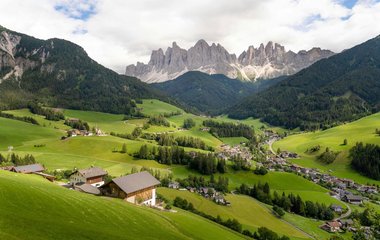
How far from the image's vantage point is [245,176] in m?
181

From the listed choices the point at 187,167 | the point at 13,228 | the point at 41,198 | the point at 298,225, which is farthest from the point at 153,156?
the point at 13,228

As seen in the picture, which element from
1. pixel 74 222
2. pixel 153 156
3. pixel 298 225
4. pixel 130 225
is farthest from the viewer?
pixel 153 156

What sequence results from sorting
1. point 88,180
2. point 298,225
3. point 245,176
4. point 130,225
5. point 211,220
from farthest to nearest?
point 245,176
point 298,225
point 88,180
point 211,220
point 130,225

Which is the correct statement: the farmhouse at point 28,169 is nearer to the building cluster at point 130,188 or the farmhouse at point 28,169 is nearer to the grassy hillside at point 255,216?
the building cluster at point 130,188

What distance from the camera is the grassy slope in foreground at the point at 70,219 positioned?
41.3 metres

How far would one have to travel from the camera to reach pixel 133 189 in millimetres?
85875

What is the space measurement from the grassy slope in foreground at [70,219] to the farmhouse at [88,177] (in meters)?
51.8

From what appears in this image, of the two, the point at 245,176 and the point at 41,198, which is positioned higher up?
the point at 41,198

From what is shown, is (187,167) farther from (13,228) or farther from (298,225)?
(13,228)

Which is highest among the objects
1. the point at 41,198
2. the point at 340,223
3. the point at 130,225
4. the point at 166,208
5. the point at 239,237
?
the point at 41,198

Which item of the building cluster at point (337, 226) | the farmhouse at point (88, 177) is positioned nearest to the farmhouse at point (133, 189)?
the farmhouse at point (88, 177)

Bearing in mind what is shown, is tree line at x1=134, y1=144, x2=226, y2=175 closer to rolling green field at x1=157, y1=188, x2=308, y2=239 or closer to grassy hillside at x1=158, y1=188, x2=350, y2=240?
grassy hillside at x1=158, y1=188, x2=350, y2=240

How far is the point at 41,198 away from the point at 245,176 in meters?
136

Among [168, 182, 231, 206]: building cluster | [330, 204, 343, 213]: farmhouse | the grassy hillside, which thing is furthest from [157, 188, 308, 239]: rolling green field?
[330, 204, 343, 213]: farmhouse
